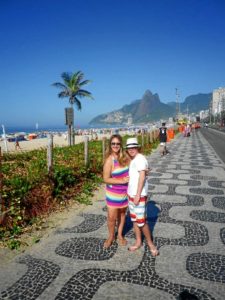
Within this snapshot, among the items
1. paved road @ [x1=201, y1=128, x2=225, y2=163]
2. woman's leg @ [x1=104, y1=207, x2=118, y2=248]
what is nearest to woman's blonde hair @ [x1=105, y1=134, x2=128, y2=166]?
woman's leg @ [x1=104, y1=207, x2=118, y2=248]

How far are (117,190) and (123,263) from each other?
0.99 metres

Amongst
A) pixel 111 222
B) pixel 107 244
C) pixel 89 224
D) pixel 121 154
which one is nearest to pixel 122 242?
pixel 107 244

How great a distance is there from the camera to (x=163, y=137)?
1506cm

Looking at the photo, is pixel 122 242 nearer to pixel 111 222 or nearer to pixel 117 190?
pixel 111 222

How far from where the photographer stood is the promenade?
295 centimetres

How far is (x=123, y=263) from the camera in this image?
353 cm

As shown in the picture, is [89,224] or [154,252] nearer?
[154,252]

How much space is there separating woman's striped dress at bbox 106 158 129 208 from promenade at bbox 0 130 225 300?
0.74 meters

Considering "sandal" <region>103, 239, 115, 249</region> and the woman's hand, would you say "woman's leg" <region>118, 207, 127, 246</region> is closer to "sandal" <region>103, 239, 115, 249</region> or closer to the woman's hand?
"sandal" <region>103, 239, 115, 249</region>

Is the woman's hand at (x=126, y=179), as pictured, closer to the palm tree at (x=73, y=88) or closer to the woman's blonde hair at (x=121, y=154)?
the woman's blonde hair at (x=121, y=154)

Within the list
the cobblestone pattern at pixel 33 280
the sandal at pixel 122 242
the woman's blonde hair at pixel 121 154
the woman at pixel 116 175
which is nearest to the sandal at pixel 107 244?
the sandal at pixel 122 242

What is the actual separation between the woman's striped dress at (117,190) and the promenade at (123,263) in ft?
2.43

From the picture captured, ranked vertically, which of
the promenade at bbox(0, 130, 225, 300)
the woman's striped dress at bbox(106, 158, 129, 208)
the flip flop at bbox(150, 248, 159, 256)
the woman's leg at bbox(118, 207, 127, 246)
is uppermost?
the woman's striped dress at bbox(106, 158, 129, 208)

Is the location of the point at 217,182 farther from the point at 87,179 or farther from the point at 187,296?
the point at 187,296
